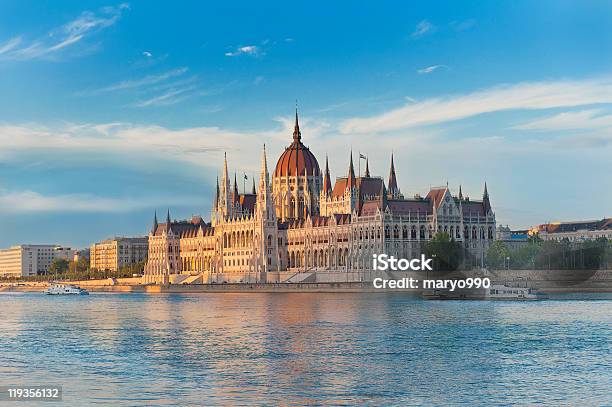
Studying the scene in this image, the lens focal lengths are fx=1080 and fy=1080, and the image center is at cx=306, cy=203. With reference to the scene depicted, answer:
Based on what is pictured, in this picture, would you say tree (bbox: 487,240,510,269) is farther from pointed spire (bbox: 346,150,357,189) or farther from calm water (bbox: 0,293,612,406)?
calm water (bbox: 0,293,612,406)

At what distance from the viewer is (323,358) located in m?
56.4

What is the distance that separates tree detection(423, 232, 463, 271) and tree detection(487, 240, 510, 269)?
20.3 feet

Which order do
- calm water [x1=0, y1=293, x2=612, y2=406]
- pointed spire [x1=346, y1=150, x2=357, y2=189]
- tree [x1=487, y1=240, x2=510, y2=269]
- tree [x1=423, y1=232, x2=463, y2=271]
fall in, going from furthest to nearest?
pointed spire [x1=346, y1=150, x2=357, y2=189], tree [x1=487, y1=240, x2=510, y2=269], tree [x1=423, y1=232, x2=463, y2=271], calm water [x1=0, y1=293, x2=612, y2=406]

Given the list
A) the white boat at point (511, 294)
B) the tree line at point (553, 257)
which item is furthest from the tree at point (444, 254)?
the white boat at point (511, 294)

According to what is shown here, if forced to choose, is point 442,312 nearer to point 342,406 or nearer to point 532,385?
point 532,385

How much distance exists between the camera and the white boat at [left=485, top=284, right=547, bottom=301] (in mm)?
117500

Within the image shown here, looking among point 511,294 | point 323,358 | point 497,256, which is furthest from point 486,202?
point 323,358

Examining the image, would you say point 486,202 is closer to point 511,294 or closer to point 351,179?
point 351,179

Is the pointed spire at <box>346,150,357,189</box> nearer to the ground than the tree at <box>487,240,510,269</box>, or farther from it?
farther from it

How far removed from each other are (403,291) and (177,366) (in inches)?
4057

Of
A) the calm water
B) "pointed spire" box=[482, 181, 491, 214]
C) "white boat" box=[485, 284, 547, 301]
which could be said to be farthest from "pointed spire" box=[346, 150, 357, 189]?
the calm water

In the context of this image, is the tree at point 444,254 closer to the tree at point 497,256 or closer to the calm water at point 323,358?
the tree at point 497,256

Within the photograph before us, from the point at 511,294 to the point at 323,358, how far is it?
217 feet

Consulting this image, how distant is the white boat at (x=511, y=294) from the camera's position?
385 ft
